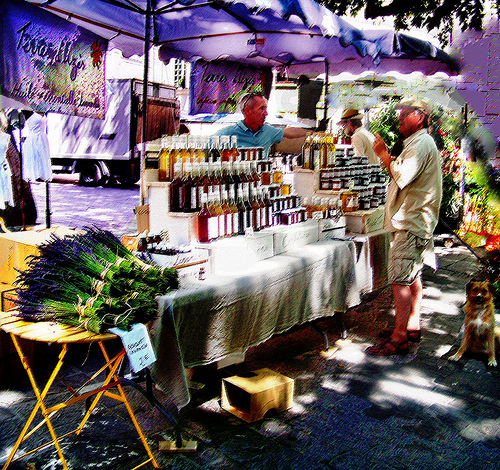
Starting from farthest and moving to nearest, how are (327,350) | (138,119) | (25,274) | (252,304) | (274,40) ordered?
1. (138,119)
2. (274,40)
3. (327,350)
4. (252,304)
5. (25,274)

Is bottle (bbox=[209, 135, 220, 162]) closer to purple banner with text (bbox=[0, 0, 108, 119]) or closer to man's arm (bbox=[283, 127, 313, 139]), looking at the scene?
purple banner with text (bbox=[0, 0, 108, 119])

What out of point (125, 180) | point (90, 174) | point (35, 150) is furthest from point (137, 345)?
point (90, 174)

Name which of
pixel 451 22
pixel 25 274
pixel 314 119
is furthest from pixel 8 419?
pixel 451 22

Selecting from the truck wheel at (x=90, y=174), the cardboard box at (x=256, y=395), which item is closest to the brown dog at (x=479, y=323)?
the cardboard box at (x=256, y=395)

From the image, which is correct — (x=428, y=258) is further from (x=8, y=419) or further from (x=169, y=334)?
(x=8, y=419)

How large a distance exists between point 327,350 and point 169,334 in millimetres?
1859

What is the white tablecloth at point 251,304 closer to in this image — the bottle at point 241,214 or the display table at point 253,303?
the display table at point 253,303

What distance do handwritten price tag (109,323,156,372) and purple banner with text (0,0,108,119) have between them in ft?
9.60

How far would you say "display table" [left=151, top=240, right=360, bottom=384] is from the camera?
2.98 m

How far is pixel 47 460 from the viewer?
278 centimetres

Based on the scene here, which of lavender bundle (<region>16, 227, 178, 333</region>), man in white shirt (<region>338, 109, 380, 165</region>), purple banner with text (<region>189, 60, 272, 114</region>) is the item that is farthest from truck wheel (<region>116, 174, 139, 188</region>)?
lavender bundle (<region>16, 227, 178, 333</region>)

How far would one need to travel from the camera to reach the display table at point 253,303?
117 inches

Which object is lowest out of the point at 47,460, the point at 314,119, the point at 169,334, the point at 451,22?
the point at 47,460

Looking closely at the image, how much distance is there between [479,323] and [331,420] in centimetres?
166
